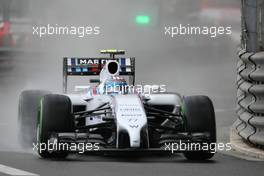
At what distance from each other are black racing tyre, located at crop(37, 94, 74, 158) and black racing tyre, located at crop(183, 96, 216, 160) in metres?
1.35

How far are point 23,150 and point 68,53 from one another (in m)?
12.4

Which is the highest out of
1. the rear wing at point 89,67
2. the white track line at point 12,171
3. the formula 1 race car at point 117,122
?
the rear wing at point 89,67

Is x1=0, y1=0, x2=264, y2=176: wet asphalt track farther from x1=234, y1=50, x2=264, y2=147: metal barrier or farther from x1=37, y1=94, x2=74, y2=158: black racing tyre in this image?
x1=37, y1=94, x2=74, y2=158: black racing tyre

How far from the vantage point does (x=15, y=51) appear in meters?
27.7

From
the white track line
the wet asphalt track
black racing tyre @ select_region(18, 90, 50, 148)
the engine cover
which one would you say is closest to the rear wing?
black racing tyre @ select_region(18, 90, 50, 148)

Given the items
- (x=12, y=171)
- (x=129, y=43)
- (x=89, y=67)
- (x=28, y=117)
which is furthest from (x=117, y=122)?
(x=129, y=43)

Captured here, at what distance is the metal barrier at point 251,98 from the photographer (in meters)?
13.1

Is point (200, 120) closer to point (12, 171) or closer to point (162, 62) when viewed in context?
point (12, 171)

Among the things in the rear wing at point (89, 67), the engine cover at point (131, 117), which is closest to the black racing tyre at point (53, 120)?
the engine cover at point (131, 117)

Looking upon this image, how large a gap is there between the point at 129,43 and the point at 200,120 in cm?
1388

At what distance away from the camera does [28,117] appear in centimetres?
1405

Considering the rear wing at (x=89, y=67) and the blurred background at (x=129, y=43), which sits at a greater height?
the blurred background at (x=129, y=43)

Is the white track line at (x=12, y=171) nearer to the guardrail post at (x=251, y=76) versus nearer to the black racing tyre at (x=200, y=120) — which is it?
the black racing tyre at (x=200, y=120)

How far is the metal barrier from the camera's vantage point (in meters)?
13.1
